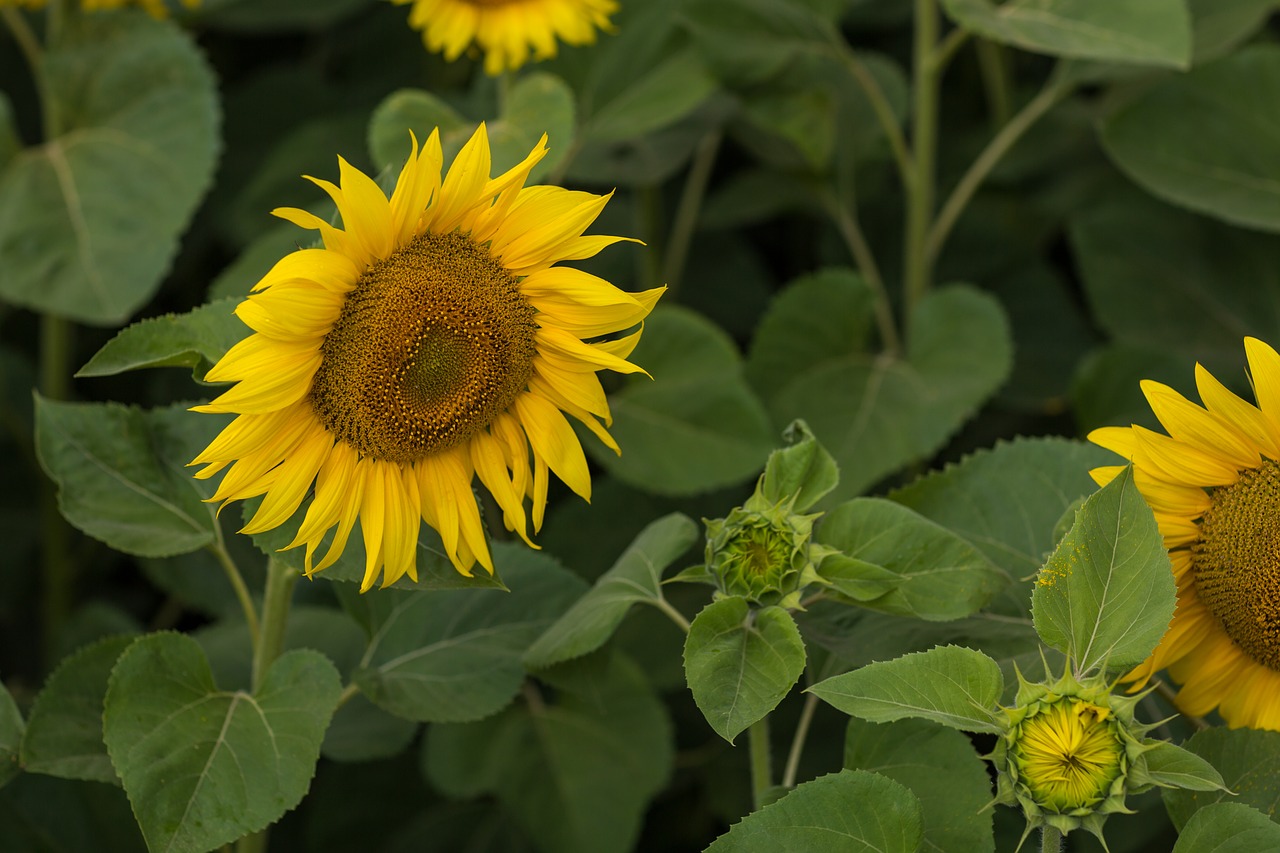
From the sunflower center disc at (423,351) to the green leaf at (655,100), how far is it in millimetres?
622

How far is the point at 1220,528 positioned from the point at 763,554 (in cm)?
28

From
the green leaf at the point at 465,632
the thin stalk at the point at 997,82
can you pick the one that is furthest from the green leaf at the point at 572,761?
the thin stalk at the point at 997,82

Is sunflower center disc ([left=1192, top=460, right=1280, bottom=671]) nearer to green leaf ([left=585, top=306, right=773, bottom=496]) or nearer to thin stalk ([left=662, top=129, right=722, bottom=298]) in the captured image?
green leaf ([left=585, top=306, right=773, bottom=496])

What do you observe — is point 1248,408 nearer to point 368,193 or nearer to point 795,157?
point 368,193

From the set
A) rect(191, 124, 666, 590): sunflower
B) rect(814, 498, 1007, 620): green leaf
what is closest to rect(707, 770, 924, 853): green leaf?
rect(814, 498, 1007, 620): green leaf

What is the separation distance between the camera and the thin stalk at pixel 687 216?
59.3 inches

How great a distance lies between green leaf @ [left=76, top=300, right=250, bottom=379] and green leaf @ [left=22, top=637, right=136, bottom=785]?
0.26 m

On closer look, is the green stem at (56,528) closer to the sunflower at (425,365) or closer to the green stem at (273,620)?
the green stem at (273,620)

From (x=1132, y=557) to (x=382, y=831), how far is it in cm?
90

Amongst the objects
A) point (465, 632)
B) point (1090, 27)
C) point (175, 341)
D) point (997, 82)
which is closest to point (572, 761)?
point (465, 632)

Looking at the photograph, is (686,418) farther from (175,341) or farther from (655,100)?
(175,341)

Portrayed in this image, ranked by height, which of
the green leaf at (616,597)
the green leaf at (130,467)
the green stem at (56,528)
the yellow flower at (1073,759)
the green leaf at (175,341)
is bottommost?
the green stem at (56,528)

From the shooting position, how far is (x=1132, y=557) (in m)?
0.72

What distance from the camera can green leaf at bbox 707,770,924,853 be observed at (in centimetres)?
72
